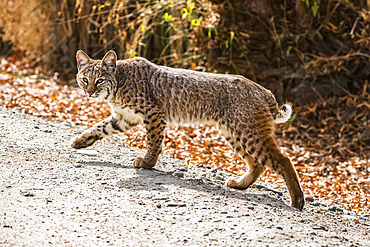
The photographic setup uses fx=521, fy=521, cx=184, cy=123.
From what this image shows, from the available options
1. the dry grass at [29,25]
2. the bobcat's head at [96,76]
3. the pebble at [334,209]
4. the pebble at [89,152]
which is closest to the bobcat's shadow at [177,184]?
the pebble at [89,152]

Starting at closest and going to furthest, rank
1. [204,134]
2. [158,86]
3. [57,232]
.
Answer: [57,232], [158,86], [204,134]

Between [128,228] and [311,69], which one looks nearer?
[128,228]

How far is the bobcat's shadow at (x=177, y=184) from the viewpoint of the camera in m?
4.92

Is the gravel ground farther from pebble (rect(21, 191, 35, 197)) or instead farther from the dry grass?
the dry grass

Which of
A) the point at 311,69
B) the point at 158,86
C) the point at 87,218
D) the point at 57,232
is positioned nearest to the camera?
the point at 57,232

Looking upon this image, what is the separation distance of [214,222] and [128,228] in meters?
0.69

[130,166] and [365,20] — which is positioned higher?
[365,20]

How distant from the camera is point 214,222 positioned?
13.6 feet

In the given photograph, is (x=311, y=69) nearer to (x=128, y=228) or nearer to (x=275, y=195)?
(x=275, y=195)

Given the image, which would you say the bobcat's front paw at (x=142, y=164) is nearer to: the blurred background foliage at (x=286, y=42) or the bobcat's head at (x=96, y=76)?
the bobcat's head at (x=96, y=76)

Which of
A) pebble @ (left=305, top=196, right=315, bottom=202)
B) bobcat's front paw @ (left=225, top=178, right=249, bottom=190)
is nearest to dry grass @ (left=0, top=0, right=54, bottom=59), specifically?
bobcat's front paw @ (left=225, top=178, right=249, bottom=190)

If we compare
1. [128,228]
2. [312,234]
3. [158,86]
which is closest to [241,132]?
[158,86]

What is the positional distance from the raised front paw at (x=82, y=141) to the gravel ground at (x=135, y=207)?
3.5 inches

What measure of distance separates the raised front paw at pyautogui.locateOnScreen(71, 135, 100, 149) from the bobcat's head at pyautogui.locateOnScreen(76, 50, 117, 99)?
0.53 meters
